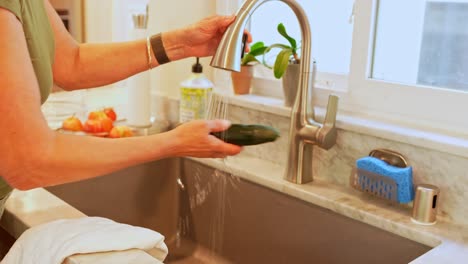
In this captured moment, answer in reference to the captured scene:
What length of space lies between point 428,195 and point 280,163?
44 centimetres

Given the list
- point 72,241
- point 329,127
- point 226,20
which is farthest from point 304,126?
point 72,241

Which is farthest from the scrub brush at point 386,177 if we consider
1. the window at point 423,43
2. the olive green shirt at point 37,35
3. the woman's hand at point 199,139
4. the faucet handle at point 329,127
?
the olive green shirt at point 37,35

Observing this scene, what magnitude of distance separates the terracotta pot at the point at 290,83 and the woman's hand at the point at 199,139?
0.45 meters

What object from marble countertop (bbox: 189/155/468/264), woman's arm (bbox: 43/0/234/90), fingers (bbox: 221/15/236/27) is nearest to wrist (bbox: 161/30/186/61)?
woman's arm (bbox: 43/0/234/90)

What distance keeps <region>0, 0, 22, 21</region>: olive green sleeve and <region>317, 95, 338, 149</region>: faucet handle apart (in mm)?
679

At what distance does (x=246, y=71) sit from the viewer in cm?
154

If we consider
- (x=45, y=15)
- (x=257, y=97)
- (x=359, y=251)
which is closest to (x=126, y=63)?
(x=45, y=15)

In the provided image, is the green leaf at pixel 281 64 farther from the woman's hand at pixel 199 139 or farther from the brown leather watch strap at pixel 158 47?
the woman's hand at pixel 199 139

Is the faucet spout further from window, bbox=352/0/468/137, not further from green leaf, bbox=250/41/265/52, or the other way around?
green leaf, bbox=250/41/265/52

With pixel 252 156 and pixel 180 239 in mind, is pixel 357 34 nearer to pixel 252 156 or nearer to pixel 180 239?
pixel 252 156

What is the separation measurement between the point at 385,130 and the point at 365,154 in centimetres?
8

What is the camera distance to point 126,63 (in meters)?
1.24

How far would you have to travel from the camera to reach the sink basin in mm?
1158

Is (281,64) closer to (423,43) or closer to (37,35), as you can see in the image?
(423,43)
